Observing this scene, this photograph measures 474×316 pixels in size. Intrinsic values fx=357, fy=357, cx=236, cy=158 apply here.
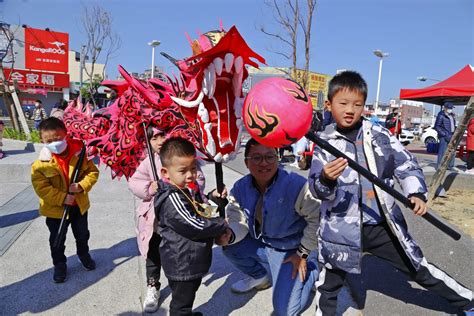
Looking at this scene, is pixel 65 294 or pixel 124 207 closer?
pixel 65 294

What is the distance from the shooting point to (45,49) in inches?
1161

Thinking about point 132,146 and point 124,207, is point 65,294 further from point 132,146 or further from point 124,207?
point 124,207

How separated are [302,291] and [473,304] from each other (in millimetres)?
1123

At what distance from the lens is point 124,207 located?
5.34m

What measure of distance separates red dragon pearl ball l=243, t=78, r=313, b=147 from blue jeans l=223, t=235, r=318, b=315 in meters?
1.27

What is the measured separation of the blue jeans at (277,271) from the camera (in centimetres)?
245

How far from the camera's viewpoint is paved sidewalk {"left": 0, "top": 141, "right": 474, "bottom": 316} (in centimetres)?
270

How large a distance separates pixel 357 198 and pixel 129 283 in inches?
81.6

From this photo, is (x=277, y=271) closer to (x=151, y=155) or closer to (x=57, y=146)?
(x=151, y=155)

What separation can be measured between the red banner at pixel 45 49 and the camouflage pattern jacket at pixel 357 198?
1276 inches

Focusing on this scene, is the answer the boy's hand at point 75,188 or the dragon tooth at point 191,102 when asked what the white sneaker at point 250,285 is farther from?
the dragon tooth at point 191,102

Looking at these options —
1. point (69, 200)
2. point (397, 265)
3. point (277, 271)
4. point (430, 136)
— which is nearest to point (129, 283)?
point (69, 200)

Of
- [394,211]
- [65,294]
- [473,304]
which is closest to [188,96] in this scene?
[394,211]

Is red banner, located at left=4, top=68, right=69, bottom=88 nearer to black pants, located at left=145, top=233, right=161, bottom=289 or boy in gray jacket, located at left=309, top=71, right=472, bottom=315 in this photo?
black pants, located at left=145, top=233, right=161, bottom=289
